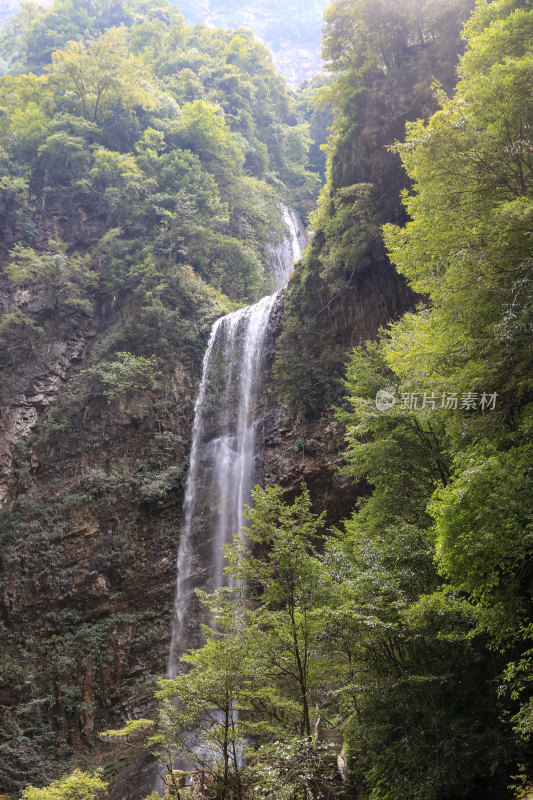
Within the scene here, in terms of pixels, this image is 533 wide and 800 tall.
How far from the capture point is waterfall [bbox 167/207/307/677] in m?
16.9

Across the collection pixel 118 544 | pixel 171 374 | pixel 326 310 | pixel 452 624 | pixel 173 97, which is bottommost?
pixel 118 544

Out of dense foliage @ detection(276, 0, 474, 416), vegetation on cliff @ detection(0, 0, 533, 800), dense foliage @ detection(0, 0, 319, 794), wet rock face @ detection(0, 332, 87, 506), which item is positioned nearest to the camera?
vegetation on cliff @ detection(0, 0, 533, 800)

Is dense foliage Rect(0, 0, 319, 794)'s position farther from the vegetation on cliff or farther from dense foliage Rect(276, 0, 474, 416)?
dense foliage Rect(276, 0, 474, 416)

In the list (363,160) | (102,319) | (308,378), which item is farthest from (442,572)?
(102,319)

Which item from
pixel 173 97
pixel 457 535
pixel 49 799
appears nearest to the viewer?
pixel 457 535

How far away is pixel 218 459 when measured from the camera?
18.9 meters

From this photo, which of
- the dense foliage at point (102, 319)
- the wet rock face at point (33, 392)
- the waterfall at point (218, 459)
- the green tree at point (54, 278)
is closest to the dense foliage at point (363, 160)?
the waterfall at point (218, 459)

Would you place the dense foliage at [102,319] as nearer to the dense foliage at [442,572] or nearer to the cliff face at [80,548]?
the cliff face at [80,548]

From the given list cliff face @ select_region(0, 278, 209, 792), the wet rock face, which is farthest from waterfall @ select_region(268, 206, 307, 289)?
the wet rock face

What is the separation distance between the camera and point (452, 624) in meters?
6.23

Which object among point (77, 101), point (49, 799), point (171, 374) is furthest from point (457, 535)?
point (77, 101)

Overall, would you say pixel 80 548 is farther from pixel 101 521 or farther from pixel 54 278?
pixel 54 278

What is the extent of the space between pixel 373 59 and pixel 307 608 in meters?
19.5

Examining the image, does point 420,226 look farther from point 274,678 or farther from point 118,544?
point 118,544
